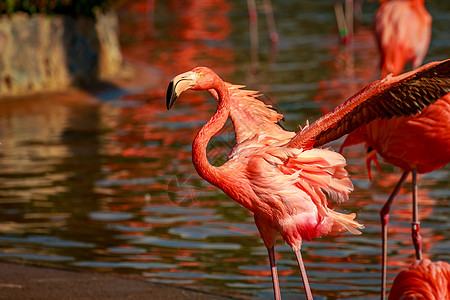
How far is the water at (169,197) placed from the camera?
16.5 ft

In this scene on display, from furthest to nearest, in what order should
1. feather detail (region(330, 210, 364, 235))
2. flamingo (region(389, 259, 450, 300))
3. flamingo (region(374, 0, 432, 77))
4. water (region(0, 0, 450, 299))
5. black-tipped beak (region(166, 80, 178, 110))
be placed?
flamingo (region(374, 0, 432, 77)) → water (region(0, 0, 450, 299)) → feather detail (region(330, 210, 364, 235)) → flamingo (region(389, 259, 450, 300)) → black-tipped beak (region(166, 80, 178, 110))

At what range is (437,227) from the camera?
5.60 meters

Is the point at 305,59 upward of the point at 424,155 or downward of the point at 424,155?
downward

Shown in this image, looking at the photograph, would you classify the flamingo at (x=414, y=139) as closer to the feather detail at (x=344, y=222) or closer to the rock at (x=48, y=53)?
the feather detail at (x=344, y=222)

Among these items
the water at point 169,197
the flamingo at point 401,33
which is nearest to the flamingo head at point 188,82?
the water at point 169,197

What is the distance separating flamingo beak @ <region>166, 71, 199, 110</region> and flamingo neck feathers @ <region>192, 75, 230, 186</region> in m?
0.16

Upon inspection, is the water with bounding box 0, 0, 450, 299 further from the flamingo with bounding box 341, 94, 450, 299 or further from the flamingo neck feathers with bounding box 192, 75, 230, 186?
the flamingo with bounding box 341, 94, 450, 299

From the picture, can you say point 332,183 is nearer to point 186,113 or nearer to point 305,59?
point 186,113

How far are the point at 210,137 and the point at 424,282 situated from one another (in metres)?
1.04

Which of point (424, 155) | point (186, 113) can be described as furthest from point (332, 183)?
point (186, 113)

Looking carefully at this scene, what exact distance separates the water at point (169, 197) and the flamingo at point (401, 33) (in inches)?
28.1

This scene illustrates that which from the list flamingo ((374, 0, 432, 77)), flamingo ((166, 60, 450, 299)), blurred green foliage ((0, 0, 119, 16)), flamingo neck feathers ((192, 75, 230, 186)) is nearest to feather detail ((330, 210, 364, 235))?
flamingo ((166, 60, 450, 299))

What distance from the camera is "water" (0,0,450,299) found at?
16.5 ft

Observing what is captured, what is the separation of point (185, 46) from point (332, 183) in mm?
10663
